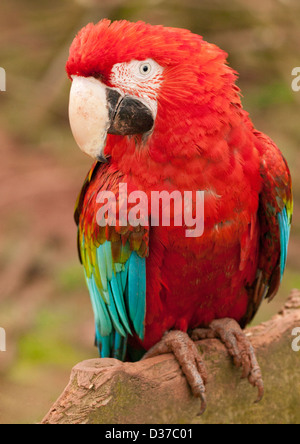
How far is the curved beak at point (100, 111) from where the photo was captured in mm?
1422

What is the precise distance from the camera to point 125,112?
4.69 ft

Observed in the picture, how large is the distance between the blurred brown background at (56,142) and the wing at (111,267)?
102 centimetres

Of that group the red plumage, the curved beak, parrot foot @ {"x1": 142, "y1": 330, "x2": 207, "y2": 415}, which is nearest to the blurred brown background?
parrot foot @ {"x1": 142, "y1": 330, "x2": 207, "y2": 415}

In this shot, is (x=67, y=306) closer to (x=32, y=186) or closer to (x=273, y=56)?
(x=32, y=186)

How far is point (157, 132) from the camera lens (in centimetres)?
147

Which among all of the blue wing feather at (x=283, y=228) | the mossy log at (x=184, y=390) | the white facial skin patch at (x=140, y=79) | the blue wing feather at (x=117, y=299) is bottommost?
the mossy log at (x=184, y=390)

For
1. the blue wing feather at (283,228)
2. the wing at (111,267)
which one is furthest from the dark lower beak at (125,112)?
the blue wing feather at (283,228)

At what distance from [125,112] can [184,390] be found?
2.62 ft

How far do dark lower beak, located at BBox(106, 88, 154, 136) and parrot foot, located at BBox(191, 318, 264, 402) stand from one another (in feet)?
2.34

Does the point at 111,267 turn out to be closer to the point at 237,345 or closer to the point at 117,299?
the point at 117,299

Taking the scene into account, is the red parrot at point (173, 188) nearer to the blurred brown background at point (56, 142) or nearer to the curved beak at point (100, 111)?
the curved beak at point (100, 111)

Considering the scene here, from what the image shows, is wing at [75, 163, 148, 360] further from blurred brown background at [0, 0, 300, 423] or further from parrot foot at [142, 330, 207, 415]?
blurred brown background at [0, 0, 300, 423]
